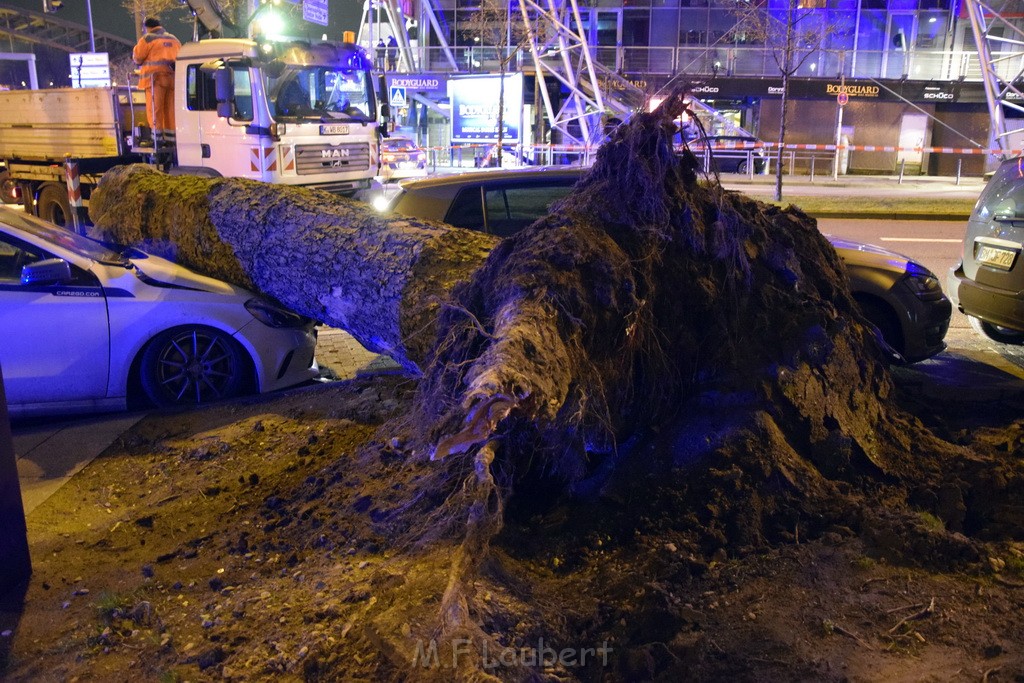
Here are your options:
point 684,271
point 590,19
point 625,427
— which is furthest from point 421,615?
point 590,19

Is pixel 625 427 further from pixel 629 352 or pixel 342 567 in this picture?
pixel 342 567

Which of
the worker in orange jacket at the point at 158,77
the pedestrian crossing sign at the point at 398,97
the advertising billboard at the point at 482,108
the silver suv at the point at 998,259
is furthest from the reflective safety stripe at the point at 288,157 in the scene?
the advertising billboard at the point at 482,108

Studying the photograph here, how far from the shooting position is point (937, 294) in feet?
22.3

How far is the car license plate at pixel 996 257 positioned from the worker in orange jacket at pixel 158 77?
1058cm

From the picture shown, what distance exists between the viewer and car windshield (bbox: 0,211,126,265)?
20.0 feet

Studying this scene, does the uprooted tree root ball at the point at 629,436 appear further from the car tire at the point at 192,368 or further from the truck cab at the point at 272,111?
the truck cab at the point at 272,111

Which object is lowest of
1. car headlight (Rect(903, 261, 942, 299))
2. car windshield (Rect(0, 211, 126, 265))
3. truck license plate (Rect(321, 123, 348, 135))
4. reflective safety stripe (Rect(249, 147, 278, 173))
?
car headlight (Rect(903, 261, 942, 299))

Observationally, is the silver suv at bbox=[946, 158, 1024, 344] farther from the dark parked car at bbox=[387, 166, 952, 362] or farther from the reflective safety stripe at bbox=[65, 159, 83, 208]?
the reflective safety stripe at bbox=[65, 159, 83, 208]

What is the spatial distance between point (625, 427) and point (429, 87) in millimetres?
A: 28608

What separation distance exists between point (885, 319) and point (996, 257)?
3.60ft

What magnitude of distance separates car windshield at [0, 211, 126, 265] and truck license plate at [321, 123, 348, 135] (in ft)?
20.2

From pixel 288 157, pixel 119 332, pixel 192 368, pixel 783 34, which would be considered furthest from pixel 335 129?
pixel 783 34

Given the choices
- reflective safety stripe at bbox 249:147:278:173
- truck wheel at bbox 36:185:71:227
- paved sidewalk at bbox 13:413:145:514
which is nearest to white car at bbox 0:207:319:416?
paved sidewalk at bbox 13:413:145:514

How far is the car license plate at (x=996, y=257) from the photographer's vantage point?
6.79 metres
